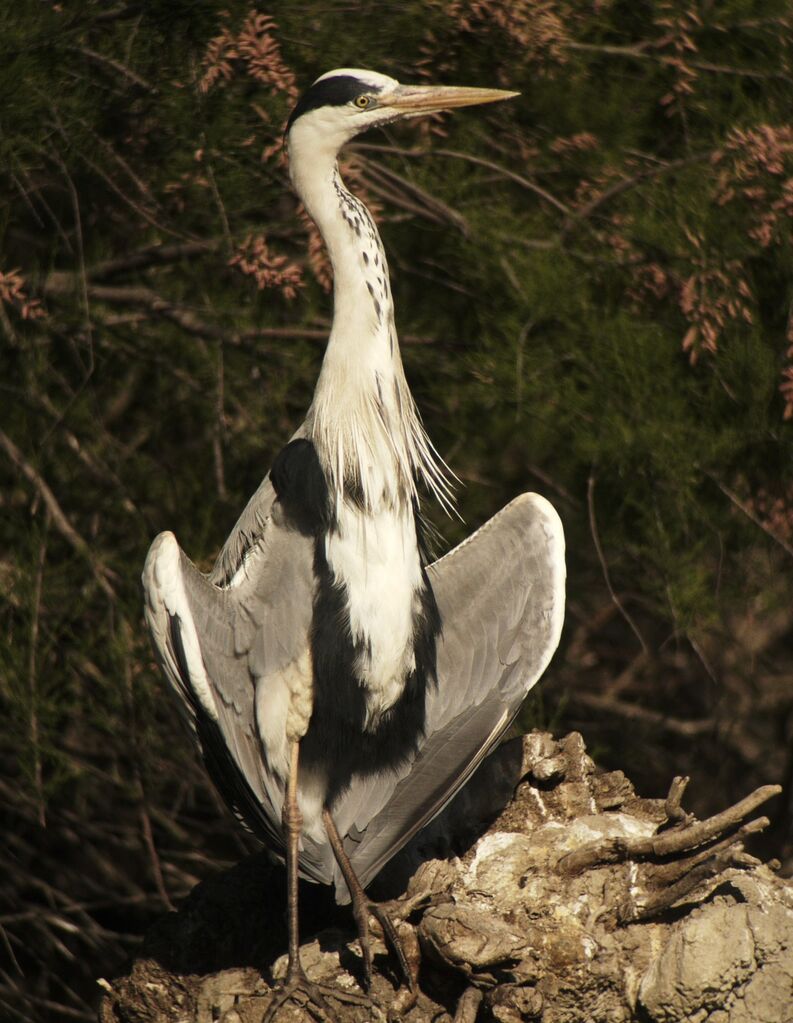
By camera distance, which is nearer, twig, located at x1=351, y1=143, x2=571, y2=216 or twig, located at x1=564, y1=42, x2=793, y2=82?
twig, located at x1=351, y1=143, x2=571, y2=216

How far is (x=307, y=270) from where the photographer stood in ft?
13.1

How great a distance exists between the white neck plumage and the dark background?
270 millimetres

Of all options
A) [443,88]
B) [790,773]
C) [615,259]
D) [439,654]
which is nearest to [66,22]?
[443,88]

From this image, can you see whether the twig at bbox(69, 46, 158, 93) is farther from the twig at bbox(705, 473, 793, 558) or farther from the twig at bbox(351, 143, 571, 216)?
the twig at bbox(705, 473, 793, 558)

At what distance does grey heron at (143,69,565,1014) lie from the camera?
307 cm

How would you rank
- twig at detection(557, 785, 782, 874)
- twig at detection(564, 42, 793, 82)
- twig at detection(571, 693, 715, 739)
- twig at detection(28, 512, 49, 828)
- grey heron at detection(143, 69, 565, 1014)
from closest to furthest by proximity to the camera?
twig at detection(557, 785, 782, 874) → grey heron at detection(143, 69, 565, 1014) → twig at detection(28, 512, 49, 828) → twig at detection(564, 42, 793, 82) → twig at detection(571, 693, 715, 739)

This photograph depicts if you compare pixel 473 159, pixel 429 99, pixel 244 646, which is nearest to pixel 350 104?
pixel 429 99

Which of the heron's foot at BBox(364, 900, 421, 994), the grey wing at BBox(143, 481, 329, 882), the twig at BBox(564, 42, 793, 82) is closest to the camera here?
the heron's foot at BBox(364, 900, 421, 994)

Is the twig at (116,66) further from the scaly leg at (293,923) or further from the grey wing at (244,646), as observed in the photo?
the scaly leg at (293,923)

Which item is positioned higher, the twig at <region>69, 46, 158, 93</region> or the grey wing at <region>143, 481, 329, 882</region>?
the twig at <region>69, 46, 158, 93</region>

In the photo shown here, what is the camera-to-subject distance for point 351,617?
10.2ft

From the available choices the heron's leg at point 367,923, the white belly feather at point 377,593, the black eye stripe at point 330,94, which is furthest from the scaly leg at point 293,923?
the black eye stripe at point 330,94

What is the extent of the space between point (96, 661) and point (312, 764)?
901 mm

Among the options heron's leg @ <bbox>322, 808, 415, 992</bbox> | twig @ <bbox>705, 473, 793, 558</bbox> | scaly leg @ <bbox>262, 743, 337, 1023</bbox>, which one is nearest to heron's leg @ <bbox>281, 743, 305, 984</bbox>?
scaly leg @ <bbox>262, 743, 337, 1023</bbox>
